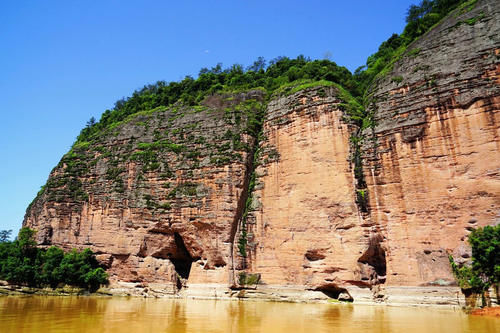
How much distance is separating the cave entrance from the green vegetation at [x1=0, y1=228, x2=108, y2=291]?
16.7 ft

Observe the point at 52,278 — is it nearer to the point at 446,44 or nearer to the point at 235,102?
the point at 235,102

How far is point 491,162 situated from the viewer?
1661 centimetres

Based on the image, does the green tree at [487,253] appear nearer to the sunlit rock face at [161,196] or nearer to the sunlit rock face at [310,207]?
the sunlit rock face at [310,207]

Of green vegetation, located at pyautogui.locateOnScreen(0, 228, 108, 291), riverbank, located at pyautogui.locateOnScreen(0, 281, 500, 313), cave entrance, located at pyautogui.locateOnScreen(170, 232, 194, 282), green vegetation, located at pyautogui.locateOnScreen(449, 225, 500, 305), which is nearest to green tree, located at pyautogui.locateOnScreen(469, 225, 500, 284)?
green vegetation, located at pyautogui.locateOnScreen(449, 225, 500, 305)

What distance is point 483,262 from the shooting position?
47.1ft

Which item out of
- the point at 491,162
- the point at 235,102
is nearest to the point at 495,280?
the point at 491,162

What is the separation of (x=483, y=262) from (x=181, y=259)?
19974mm

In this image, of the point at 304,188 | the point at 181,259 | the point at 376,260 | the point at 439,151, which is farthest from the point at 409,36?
the point at 181,259

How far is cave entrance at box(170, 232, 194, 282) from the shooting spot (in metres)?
26.5

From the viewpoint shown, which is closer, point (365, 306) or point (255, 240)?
point (365, 306)

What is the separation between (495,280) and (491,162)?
18.5 feet

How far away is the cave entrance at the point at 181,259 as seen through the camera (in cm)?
2650

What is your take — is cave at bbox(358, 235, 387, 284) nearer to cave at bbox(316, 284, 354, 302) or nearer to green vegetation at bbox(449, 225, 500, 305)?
cave at bbox(316, 284, 354, 302)

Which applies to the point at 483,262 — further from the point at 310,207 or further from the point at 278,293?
the point at 278,293
